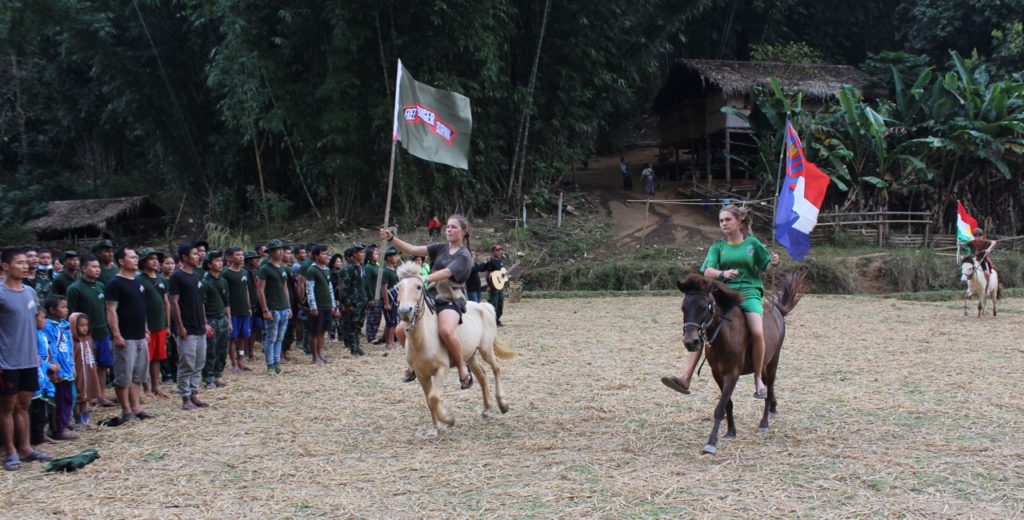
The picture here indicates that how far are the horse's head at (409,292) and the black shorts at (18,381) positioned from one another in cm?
283

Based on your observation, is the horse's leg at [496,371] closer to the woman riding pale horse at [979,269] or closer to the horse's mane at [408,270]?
the horse's mane at [408,270]

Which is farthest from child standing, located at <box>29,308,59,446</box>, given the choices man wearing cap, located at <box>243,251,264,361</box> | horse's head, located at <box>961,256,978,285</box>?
horse's head, located at <box>961,256,978,285</box>

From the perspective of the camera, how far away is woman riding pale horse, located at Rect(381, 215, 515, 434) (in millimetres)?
6664

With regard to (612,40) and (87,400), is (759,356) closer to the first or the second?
(87,400)

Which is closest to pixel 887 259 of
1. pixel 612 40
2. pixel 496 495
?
pixel 612 40

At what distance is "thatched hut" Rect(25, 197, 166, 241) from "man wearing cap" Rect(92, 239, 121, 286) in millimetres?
21873

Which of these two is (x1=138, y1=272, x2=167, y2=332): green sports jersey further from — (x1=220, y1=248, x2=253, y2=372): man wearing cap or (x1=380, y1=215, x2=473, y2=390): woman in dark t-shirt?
(x1=380, y1=215, x2=473, y2=390): woman in dark t-shirt

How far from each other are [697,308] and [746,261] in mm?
787

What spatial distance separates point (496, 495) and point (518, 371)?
16.4 ft

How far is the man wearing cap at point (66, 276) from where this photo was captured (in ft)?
27.1

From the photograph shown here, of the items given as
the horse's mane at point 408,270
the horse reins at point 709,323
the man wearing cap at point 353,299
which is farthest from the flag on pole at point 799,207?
the man wearing cap at point 353,299

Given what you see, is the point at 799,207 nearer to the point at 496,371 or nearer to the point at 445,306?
the point at 496,371

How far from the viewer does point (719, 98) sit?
30281 mm

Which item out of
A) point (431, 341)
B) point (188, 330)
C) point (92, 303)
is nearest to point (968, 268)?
point (431, 341)
